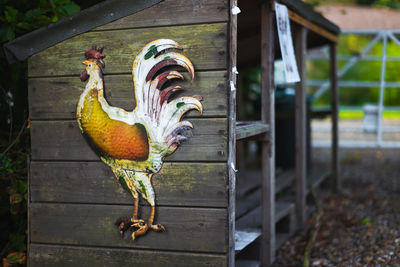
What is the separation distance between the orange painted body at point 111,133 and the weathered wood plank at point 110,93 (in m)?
0.10

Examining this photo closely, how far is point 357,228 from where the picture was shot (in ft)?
16.9

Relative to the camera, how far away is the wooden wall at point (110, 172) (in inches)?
114

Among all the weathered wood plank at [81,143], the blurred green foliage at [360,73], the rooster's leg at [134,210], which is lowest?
the rooster's leg at [134,210]

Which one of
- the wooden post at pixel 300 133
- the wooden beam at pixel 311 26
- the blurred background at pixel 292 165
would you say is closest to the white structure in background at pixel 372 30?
the blurred background at pixel 292 165

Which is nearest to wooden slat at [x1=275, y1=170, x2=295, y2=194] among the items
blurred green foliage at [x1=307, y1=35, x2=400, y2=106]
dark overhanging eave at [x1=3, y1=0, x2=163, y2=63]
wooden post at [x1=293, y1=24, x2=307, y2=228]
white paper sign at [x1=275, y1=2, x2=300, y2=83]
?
wooden post at [x1=293, y1=24, x2=307, y2=228]

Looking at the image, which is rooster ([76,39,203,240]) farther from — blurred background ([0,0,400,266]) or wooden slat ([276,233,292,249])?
wooden slat ([276,233,292,249])

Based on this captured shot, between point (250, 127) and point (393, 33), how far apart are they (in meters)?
9.88

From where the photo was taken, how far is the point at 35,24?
11.4 feet

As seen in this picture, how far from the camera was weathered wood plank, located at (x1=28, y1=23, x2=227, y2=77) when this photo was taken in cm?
289

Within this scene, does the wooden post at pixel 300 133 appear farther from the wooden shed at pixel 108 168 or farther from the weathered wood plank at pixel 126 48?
the weathered wood plank at pixel 126 48

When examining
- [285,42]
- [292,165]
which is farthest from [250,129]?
[292,165]

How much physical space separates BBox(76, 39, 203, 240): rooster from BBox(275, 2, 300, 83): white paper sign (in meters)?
1.29

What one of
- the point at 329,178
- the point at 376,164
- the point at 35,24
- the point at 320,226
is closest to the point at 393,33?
the point at 376,164

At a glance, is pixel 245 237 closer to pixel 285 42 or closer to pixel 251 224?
pixel 251 224
